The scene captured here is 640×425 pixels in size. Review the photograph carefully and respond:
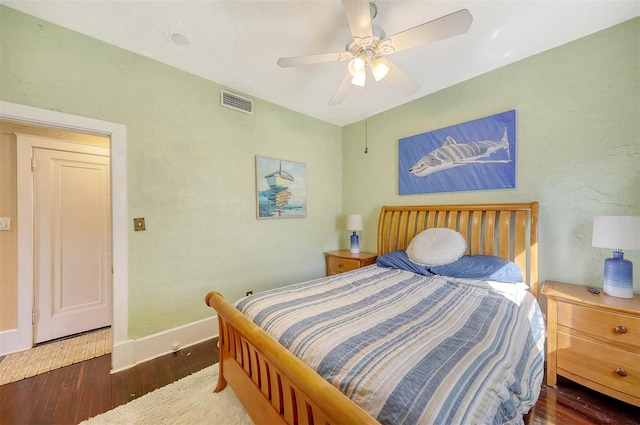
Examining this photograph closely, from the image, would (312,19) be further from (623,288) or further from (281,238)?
(623,288)

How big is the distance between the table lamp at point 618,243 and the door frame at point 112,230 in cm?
361

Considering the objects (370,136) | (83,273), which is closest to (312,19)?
(370,136)

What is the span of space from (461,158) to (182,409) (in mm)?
3256

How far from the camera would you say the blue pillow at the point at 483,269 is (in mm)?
1942

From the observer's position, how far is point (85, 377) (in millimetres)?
1896

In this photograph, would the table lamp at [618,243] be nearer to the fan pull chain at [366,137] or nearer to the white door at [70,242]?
the fan pull chain at [366,137]

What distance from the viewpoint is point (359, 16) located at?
4.45ft

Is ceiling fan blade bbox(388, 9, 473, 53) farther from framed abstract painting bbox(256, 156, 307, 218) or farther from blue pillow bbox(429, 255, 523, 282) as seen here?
framed abstract painting bbox(256, 156, 307, 218)

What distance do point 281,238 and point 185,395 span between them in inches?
70.5

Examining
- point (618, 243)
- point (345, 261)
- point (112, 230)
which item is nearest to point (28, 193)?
point (112, 230)

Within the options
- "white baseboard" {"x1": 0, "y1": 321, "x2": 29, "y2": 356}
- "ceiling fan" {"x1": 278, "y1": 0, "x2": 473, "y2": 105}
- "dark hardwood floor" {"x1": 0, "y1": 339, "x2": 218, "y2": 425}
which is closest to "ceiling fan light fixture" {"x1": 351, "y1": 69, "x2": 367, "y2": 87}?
"ceiling fan" {"x1": 278, "y1": 0, "x2": 473, "y2": 105}

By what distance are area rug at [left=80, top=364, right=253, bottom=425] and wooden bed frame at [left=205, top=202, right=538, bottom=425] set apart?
125 mm

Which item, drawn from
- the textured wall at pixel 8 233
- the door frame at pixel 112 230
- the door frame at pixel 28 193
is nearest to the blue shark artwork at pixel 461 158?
the door frame at pixel 112 230

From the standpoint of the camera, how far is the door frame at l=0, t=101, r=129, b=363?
173cm
